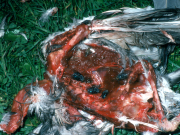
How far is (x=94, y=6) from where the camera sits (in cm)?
268

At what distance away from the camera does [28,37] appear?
8.52 ft

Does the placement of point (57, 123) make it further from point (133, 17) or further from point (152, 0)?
point (152, 0)

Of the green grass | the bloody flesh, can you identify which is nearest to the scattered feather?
the green grass

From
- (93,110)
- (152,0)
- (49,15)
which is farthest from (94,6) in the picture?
(93,110)

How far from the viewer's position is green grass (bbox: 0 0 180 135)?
254 cm

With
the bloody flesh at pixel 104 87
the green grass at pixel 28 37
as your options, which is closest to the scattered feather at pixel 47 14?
the green grass at pixel 28 37

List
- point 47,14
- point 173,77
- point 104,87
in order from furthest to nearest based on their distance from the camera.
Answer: point 47,14, point 173,77, point 104,87

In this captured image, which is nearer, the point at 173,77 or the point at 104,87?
the point at 104,87

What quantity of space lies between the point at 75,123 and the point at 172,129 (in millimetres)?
1107

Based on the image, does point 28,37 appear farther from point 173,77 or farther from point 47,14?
point 173,77

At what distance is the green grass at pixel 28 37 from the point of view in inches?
100

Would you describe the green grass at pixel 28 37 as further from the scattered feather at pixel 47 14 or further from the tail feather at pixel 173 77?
the tail feather at pixel 173 77

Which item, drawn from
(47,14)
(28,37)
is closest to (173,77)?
(47,14)

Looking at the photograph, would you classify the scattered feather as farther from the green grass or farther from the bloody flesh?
the bloody flesh
